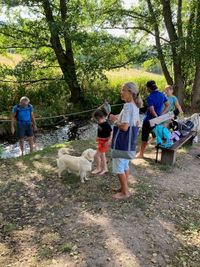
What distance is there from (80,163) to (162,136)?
216 cm


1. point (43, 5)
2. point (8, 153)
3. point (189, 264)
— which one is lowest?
point (8, 153)

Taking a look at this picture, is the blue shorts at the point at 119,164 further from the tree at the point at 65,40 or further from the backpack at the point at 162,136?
the tree at the point at 65,40

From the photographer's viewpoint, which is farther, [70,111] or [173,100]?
[70,111]

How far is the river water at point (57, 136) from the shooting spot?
11648 millimetres

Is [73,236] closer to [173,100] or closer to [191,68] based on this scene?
[173,100]

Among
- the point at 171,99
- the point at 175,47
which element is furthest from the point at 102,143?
the point at 175,47

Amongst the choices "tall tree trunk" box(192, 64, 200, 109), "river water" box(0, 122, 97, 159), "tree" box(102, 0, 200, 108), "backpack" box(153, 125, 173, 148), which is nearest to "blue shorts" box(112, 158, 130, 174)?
"backpack" box(153, 125, 173, 148)

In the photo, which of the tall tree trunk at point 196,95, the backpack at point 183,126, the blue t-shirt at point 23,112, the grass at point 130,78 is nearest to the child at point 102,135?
the backpack at point 183,126

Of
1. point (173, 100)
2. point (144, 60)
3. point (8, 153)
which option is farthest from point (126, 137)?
point (144, 60)

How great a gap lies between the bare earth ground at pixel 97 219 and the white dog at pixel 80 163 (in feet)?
0.69

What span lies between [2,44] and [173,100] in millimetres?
9377

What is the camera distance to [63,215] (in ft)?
16.8

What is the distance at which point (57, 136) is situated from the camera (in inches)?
537

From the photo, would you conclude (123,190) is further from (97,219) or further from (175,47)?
(175,47)
